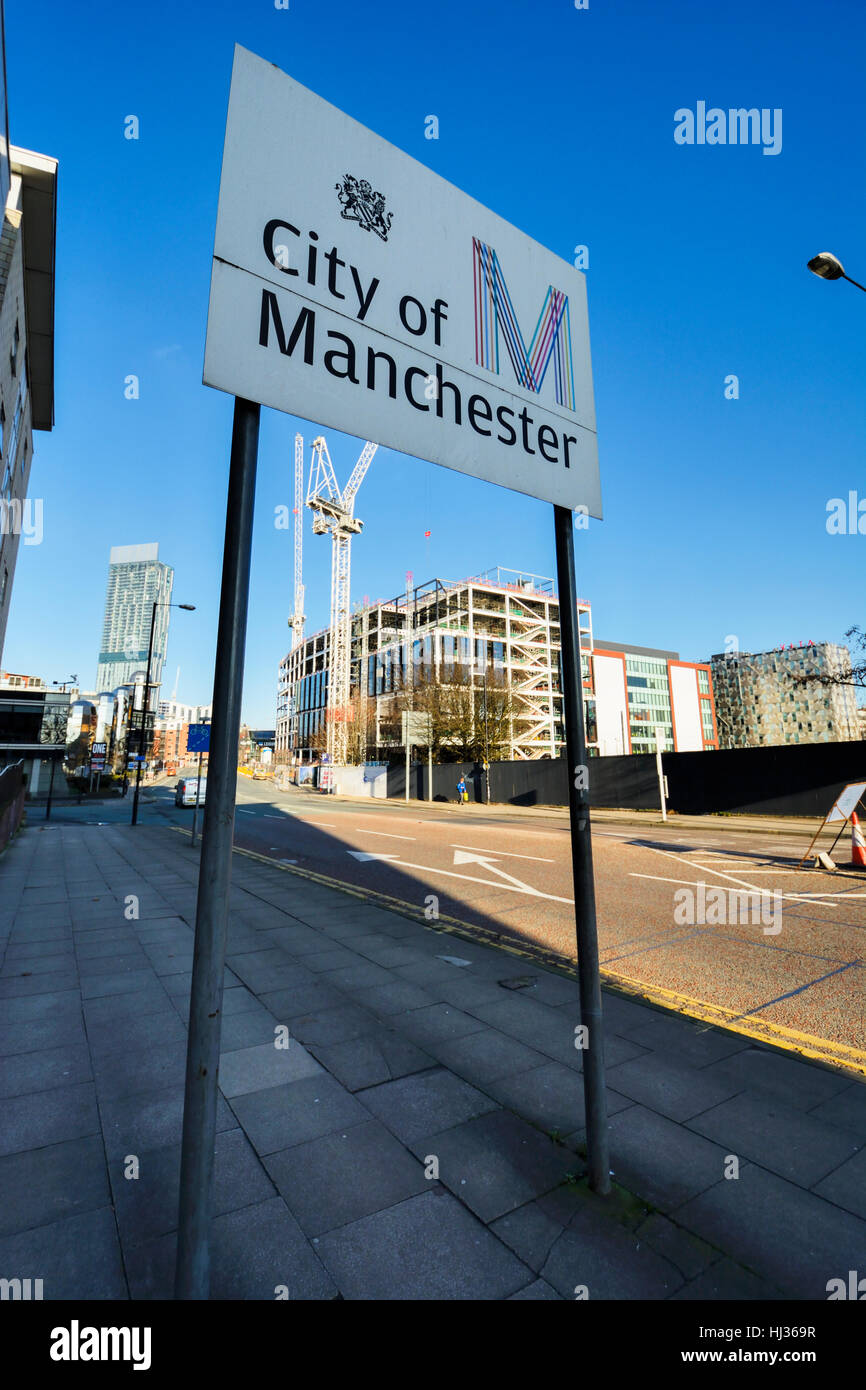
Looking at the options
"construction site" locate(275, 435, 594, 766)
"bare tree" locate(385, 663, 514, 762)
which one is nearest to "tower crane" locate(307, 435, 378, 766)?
"construction site" locate(275, 435, 594, 766)

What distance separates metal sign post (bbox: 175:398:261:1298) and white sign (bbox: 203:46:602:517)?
33 cm

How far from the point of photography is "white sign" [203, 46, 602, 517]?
190 cm

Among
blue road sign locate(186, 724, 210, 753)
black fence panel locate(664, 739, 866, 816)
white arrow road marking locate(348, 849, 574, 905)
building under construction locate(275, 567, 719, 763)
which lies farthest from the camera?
building under construction locate(275, 567, 719, 763)

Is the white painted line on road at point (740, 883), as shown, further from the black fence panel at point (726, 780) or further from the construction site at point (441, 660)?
the construction site at point (441, 660)

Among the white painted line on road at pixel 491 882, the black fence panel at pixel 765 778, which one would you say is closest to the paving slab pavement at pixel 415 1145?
the white painted line on road at pixel 491 882

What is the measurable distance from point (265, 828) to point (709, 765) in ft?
59.2

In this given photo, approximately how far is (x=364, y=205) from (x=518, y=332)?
88 cm

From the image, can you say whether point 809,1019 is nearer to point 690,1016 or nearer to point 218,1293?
point 690,1016

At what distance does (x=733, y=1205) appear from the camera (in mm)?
2527

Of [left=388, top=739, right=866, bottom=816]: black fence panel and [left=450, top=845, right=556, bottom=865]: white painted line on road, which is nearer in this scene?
[left=450, top=845, right=556, bottom=865]: white painted line on road

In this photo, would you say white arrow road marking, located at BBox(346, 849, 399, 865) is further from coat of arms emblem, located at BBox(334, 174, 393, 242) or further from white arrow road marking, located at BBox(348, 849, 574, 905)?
coat of arms emblem, located at BBox(334, 174, 393, 242)

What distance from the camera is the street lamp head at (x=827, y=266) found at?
30.5ft

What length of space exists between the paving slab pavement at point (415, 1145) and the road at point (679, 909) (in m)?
A: 0.76
